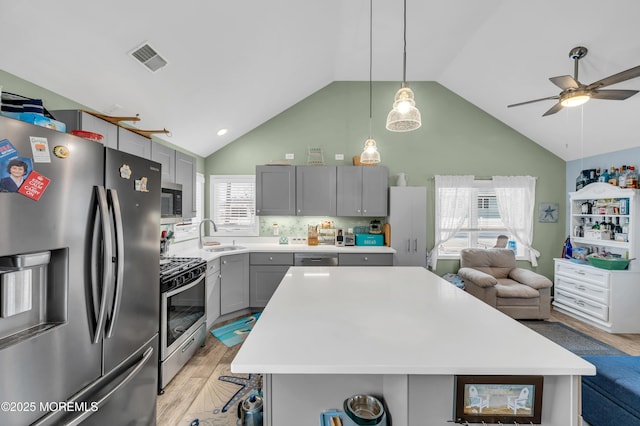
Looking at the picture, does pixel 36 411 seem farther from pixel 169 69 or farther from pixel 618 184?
pixel 618 184

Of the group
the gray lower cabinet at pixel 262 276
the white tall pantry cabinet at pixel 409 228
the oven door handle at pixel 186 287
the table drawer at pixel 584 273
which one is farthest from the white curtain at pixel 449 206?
the oven door handle at pixel 186 287

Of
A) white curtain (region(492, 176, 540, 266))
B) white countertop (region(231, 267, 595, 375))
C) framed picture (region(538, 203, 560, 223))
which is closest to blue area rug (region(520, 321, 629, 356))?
white curtain (region(492, 176, 540, 266))

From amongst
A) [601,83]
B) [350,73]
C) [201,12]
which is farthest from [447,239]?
[201,12]

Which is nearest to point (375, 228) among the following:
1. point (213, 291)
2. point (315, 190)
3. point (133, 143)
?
point (315, 190)

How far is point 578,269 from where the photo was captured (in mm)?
3771

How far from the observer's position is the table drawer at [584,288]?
3426 millimetres

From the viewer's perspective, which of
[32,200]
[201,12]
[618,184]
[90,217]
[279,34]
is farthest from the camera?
[618,184]

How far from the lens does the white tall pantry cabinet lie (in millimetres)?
4086

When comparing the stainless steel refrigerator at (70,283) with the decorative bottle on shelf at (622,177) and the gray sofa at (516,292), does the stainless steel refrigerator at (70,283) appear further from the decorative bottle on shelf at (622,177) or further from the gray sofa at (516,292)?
the decorative bottle on shelf at (622,177)

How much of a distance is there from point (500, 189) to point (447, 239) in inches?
46.7

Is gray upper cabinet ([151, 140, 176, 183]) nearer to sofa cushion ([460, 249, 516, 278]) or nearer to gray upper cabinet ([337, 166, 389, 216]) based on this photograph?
gray upper cabinet ([337, 166, 389, 216])

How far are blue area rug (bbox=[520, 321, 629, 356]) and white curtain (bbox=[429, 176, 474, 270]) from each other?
1528 millimetres

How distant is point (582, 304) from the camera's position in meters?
3.72

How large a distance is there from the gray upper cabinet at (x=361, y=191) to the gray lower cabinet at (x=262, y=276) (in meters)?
1.22
